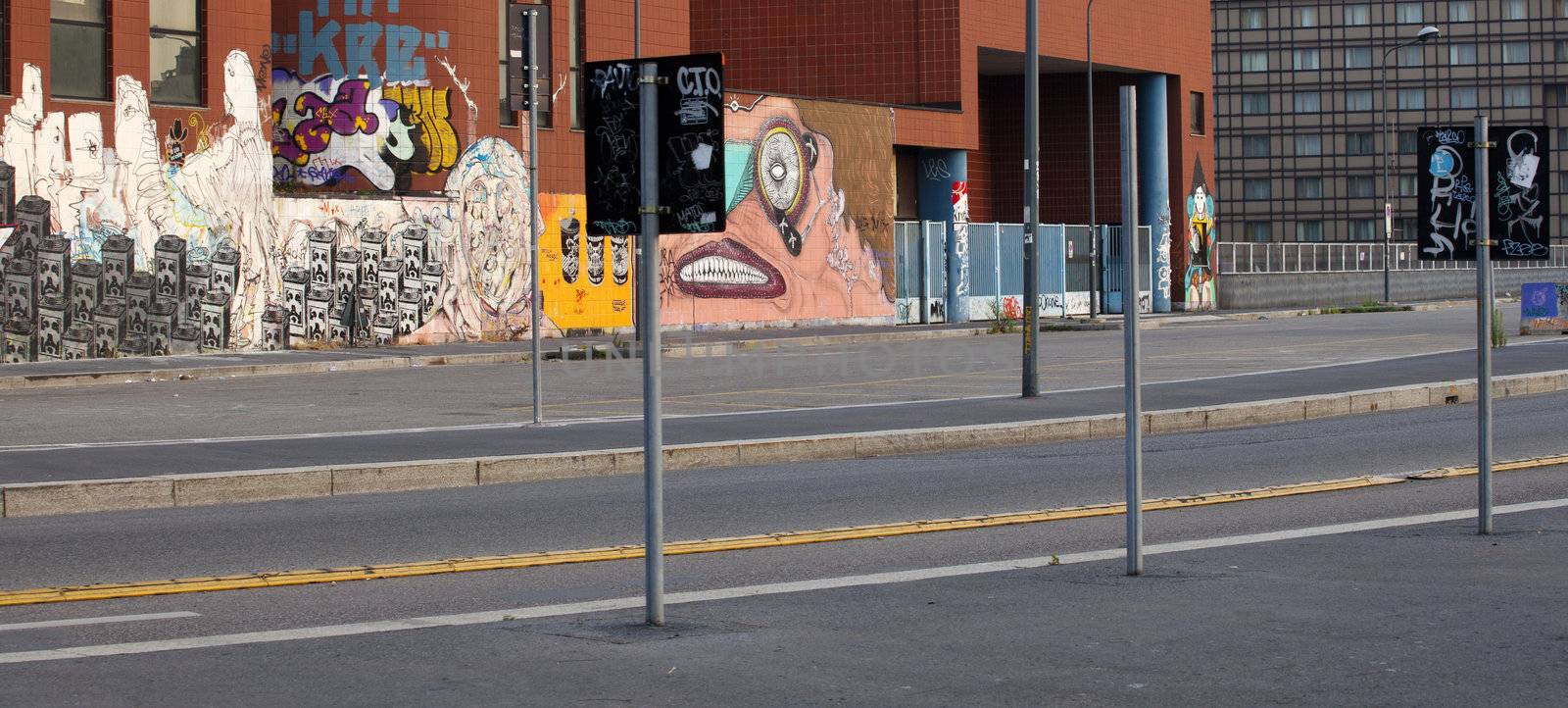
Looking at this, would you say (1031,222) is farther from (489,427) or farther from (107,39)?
(107,39)

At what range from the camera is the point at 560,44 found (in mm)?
35531

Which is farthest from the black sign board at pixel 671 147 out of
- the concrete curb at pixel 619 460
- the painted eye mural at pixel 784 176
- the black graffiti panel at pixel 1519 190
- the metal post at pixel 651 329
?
the painted eye mural at pixel 784 176

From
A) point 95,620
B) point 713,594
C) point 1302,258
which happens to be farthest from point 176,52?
point 1302,258

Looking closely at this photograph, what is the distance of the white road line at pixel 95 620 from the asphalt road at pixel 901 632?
3 centimetres

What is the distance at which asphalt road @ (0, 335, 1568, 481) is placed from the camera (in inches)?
546

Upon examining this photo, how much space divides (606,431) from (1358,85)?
326ft

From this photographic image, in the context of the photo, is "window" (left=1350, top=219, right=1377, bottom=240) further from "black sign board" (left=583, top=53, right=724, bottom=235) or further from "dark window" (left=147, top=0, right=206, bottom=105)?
"black sign board" (left=583, top=53, right=724, bottom=235)

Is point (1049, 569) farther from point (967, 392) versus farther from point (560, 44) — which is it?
point (560, 44)

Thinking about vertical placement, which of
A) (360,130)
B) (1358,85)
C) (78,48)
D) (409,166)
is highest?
(1358,85)

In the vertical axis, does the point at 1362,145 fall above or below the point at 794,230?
above

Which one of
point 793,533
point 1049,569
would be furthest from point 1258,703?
point 793,533

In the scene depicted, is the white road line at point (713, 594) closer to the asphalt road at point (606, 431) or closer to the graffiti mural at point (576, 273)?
the asphalt road at point (606, 431)

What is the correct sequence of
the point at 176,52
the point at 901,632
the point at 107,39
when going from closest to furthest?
the point at 901,632 < the point at 107,39 < the point at 176,52

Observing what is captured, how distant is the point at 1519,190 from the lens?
10.1 meters
